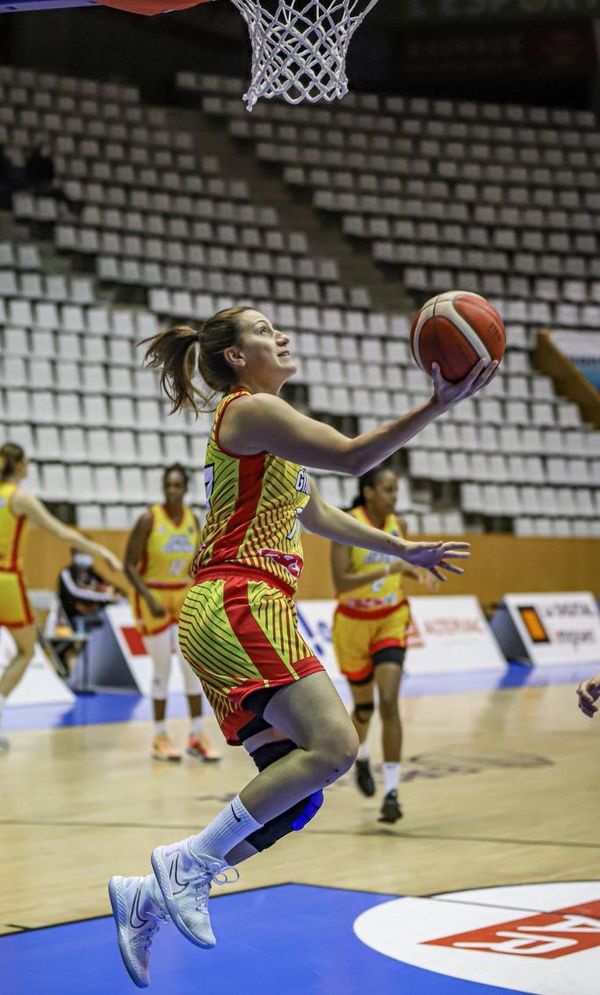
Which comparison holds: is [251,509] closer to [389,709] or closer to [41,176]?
[389,709]

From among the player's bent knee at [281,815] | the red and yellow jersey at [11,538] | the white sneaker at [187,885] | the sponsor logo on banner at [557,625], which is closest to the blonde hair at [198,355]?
the player's bent knee at [281,815]

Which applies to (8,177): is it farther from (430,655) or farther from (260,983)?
(260,983)

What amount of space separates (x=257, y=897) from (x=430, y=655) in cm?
1010

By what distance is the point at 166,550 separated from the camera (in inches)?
380

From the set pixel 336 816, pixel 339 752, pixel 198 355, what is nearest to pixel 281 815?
pixel 339 752

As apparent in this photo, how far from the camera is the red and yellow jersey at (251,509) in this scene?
13.0ft

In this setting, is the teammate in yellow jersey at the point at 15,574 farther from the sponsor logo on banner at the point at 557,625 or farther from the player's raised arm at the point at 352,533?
the sponsor logo on banner at the point at 557,625

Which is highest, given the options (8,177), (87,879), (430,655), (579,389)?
(8,177)

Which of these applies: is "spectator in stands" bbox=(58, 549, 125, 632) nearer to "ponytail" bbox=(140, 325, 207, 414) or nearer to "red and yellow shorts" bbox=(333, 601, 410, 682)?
"red and yellow shorts" bbox=(333, 601, 410, 682)

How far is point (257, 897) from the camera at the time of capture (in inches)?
210

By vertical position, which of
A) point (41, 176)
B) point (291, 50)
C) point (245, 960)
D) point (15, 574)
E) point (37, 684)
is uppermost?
point (41, 176)

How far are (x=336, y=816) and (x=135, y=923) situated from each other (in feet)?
11.2

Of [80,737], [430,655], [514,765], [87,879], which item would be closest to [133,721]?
[80,737]

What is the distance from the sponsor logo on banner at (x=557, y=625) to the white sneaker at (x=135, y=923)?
12640mm
